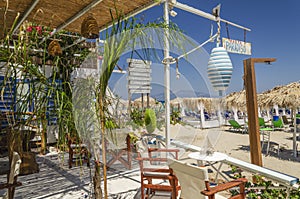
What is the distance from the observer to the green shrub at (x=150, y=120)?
1.73 m

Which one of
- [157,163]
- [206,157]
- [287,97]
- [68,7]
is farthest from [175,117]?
[287,97]

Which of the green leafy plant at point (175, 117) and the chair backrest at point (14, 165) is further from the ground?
the green leafy plant at point (175, 117)

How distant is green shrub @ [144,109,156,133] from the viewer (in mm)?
1732

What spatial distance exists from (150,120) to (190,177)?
0.66 metres

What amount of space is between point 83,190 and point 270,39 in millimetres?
20613

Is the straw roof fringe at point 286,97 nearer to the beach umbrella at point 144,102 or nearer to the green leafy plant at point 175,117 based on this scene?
the green leafy plant at point 175,117

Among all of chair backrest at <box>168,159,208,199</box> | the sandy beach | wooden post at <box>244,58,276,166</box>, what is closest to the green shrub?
the sandy beach

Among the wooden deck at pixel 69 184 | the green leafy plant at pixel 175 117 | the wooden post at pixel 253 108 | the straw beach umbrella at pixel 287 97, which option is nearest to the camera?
the green leafy plant at pixel 175 117

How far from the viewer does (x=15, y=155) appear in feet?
6.88

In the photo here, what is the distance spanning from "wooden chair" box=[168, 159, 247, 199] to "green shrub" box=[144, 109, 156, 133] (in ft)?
1.25

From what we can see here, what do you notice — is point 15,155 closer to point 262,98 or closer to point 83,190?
point 83,190

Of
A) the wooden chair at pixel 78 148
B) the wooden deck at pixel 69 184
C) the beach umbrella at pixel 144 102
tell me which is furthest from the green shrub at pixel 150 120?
the wooden deck at pixel 69 184

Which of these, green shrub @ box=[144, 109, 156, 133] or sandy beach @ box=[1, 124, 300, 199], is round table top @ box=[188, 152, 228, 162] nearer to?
sandy beach @ box=[1, 124, 300, 199]

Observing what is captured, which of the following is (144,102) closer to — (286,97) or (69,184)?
(69,184)
